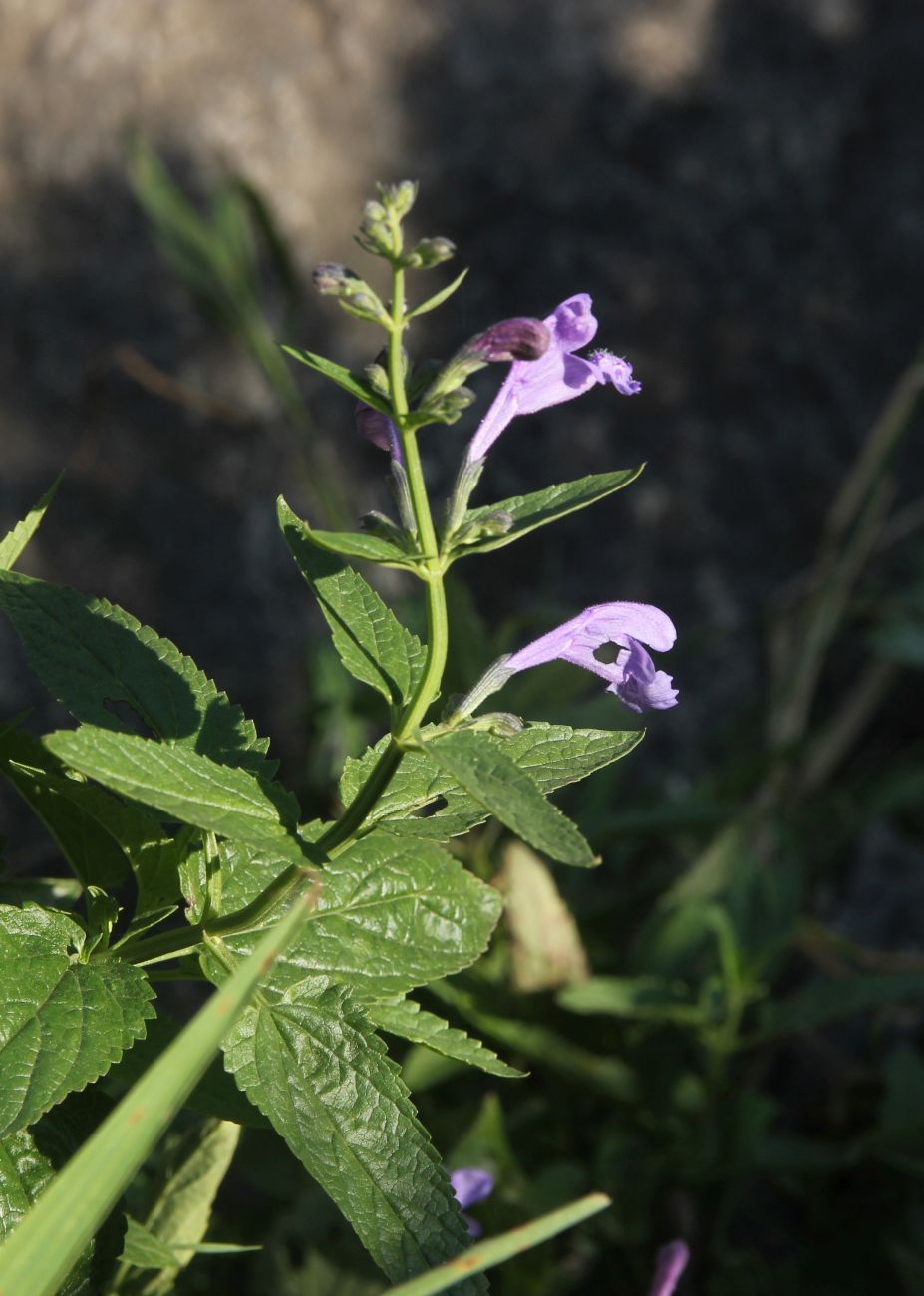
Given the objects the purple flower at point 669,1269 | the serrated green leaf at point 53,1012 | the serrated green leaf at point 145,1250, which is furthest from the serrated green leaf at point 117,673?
the purple flower at point 669,1269

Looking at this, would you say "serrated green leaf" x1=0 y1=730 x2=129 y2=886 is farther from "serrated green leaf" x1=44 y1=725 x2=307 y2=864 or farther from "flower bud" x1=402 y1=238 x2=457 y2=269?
"flower bud" x1=402 y1=238 x2=457 y2=269

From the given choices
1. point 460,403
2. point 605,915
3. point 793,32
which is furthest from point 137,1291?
point 793,32

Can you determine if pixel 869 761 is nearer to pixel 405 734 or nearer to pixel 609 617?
pixel 609 617

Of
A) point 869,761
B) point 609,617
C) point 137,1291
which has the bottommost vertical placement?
point 869,761

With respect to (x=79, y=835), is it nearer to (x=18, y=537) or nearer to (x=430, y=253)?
(x=18, y=537)

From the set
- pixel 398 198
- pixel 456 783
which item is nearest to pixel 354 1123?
pixel 456 783

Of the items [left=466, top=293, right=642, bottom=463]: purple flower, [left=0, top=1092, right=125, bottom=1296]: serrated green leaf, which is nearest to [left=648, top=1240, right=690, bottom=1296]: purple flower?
Answer: [left=0, top=1092, right=125, bottom=1296]: serrated green leaf
